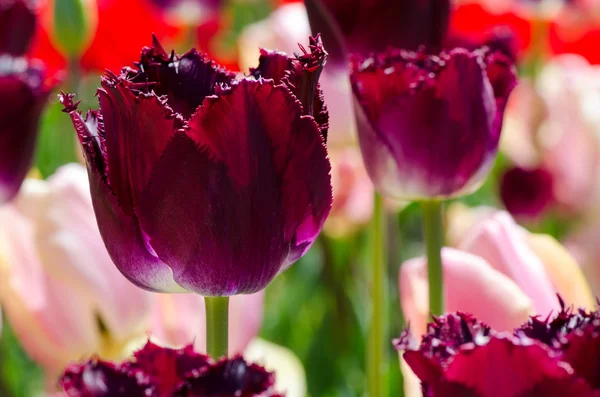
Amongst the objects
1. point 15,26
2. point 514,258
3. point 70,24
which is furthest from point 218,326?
point 70,24

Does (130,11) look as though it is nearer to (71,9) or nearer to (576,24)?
(71,9)

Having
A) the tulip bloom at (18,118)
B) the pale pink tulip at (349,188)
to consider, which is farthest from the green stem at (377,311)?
the pale pink tulip at (349,188)

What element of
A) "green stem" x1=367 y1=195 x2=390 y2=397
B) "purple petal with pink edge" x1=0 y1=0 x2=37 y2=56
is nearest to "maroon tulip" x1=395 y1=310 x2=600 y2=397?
"green stem" x1=367 y1=195 x2=390 y2=397

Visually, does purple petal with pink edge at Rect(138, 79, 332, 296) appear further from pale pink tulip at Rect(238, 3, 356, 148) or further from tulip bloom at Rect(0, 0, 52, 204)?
pale pink tulip at Rect(238, 3, 356, 148)

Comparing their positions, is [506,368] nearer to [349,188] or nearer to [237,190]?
[237,190]

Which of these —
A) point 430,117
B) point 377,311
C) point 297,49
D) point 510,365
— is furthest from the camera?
point 297,49

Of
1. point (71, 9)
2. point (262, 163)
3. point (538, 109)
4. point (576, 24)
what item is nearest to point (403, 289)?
point (262, 163)
